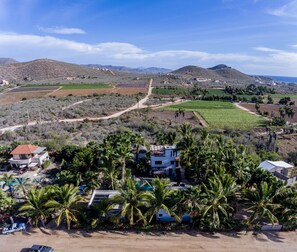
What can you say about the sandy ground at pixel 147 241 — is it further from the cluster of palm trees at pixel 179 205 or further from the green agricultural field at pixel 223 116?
the green agricultural field at pixel 223 116

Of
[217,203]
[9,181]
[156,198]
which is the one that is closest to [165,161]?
[156,198]

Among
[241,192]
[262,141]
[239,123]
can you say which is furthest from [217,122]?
[241,192]

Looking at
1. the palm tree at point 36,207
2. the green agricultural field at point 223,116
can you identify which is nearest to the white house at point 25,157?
the palm tree at point 36,207

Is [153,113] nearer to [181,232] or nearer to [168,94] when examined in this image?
[168,94]

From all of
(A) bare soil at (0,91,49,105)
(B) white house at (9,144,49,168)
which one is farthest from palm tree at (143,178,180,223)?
(A) bare soil at (0,91,49,105)

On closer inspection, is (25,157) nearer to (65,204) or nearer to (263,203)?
(65,204)
